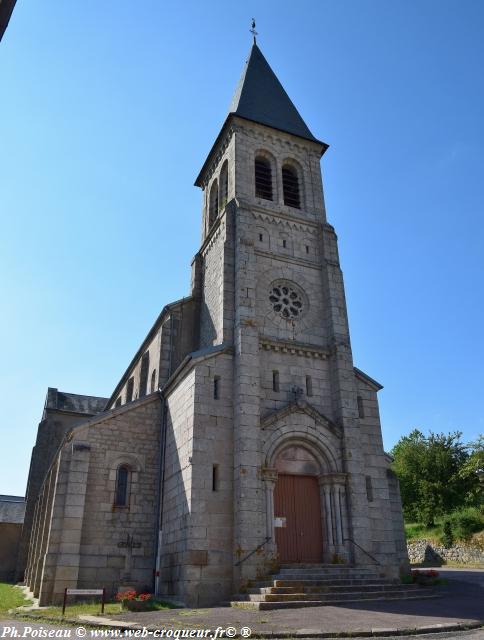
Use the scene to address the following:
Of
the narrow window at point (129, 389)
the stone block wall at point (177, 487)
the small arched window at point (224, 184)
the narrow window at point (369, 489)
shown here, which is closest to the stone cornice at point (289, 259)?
the small arched window at point (224, 184)

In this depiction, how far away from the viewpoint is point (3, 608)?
48.0 feet

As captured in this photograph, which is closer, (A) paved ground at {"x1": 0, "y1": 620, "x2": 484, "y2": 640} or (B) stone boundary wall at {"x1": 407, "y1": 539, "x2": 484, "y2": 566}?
(A) paved ground at {"x1": 0, "y1": 620, "x2": 484, "y2": 640}

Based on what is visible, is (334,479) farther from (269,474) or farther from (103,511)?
(103,511)

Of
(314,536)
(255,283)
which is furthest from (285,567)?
(255,283)

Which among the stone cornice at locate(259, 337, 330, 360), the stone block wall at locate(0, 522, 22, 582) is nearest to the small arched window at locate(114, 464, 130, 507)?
the stone cornice at locate(259, 337, 330, 360)

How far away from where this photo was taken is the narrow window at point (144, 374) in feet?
84.2

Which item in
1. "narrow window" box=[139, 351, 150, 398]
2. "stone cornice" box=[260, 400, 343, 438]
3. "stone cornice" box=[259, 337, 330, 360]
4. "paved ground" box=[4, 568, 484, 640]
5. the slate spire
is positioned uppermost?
the slate spire

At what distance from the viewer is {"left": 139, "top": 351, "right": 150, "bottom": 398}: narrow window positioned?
84.2 ft

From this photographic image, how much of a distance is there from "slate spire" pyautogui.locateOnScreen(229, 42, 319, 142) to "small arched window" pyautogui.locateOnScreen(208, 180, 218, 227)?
3.81 m

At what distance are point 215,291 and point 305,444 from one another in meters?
7.27

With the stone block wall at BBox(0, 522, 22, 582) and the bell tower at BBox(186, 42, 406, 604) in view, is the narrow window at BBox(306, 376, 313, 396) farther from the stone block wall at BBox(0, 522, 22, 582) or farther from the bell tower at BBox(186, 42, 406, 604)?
the stone block wall at BBox(0, 522, 22, 582)

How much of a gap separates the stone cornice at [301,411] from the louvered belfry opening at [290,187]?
10.3 meters

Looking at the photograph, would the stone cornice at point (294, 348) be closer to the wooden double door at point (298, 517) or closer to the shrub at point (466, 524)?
the wooden double door at point (298, 517)

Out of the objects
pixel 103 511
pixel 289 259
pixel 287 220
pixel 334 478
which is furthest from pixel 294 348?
pixel 103 511
